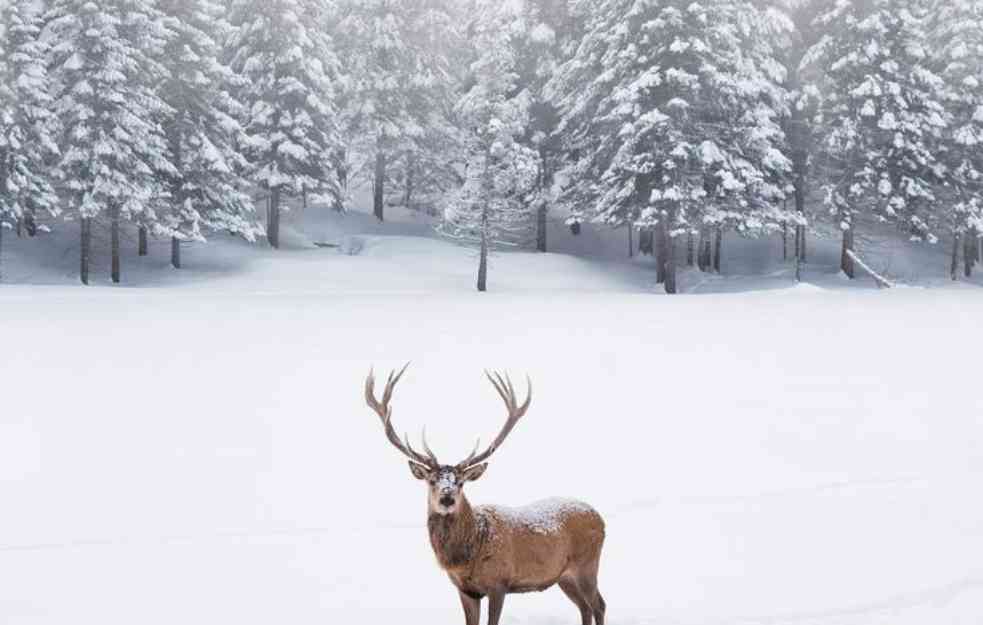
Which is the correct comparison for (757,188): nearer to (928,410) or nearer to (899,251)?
(899,251)

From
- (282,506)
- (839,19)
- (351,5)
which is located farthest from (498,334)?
(351,5)

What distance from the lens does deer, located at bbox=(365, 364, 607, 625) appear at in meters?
4.48

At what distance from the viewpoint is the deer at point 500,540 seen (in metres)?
4.48

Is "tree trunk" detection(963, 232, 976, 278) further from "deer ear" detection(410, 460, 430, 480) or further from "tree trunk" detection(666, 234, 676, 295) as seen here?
"deer ear" detection(410, 460, 430, 480)

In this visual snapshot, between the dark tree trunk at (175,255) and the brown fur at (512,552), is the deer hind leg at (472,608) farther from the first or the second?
the dark tree trunk at (175,255)

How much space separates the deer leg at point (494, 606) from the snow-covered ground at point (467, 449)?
104 centimetres

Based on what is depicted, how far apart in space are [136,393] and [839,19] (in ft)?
97.5

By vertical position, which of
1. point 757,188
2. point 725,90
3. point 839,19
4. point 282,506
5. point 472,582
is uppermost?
point 839,19

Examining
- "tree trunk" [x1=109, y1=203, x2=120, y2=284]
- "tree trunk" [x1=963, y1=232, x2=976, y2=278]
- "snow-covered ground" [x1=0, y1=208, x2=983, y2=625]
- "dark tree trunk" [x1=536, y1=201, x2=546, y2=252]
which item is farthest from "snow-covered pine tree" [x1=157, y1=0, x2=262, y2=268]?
"tree trunk" [x1=963, y1=232, x2=976, y2=278]

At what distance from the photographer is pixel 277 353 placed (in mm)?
15617

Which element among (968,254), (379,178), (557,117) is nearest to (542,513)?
(557,117)

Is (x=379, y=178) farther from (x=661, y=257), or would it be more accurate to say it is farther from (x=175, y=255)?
(x=661, y=257)

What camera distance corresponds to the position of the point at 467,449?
34.7ft

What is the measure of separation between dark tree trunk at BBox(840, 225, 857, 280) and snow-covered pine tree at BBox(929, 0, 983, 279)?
14.0ft
